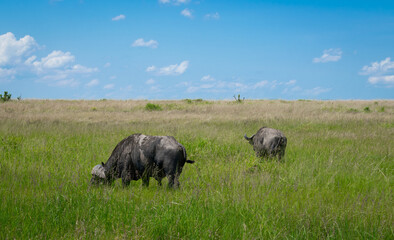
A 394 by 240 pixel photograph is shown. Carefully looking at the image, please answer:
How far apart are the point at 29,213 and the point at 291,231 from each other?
140 inches

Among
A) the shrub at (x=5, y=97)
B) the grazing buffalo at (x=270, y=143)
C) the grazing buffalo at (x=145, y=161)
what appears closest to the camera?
the grazing buffalo at (x=145, y=161)

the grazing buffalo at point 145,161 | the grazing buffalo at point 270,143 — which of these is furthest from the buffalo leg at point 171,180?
the grazing buffalo at point 270,143

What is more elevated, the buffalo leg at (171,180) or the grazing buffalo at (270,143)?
the grazing buffalo at (270,143)

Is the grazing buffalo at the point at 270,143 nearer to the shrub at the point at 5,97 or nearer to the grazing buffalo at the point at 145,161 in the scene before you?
the grazing buffalo at the point at 145,161

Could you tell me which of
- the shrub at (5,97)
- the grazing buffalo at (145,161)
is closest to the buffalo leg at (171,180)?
the grazing buffalo at (145,161)

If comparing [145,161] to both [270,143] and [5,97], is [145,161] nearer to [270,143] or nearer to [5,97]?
[270,143]

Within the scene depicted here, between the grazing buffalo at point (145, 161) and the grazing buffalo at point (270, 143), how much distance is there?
11.3ft

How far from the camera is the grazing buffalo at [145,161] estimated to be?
5547 millimetres

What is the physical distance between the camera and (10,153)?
29.0 ft

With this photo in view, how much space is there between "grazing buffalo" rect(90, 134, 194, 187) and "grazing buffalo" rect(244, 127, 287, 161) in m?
3.43

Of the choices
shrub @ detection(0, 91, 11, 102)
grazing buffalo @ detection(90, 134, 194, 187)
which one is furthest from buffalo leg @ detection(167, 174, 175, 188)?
shrub @ detection(0, 91, 11, 102)

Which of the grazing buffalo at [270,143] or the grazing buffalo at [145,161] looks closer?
the grazing buffalo at [145,161]

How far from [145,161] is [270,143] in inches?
157

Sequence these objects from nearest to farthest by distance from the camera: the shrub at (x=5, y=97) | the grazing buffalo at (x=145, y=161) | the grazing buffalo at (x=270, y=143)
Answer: the grazing buffalo at (x=145, y=161) → the grazing buffalo at (x=270, y=143) → the shrub at (x=5, y=97)
